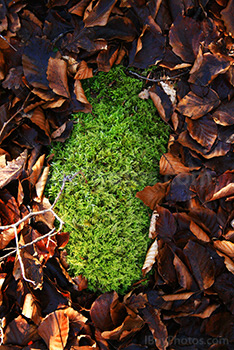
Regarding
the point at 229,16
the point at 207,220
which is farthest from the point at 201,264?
the point at 229,16

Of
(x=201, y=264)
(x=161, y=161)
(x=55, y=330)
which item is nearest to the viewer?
(x=55, y=330)

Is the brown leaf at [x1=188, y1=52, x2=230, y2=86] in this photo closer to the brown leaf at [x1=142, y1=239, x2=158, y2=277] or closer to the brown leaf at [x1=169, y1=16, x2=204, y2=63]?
the brown leaf at [x1=169, y1=16, x2=204, y2=63]

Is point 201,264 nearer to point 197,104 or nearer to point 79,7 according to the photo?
point 197,104

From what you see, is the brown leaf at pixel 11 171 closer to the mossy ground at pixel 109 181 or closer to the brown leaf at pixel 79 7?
the mossy ground at pixel 109 181

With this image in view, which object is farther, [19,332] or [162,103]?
[162,103]

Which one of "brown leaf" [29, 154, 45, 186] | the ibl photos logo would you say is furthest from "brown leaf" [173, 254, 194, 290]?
"brown leaf" [29, 154, 45, 186]

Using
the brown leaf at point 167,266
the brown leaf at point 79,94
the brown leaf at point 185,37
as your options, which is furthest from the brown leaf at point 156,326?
the brown leaf at point 185,37
